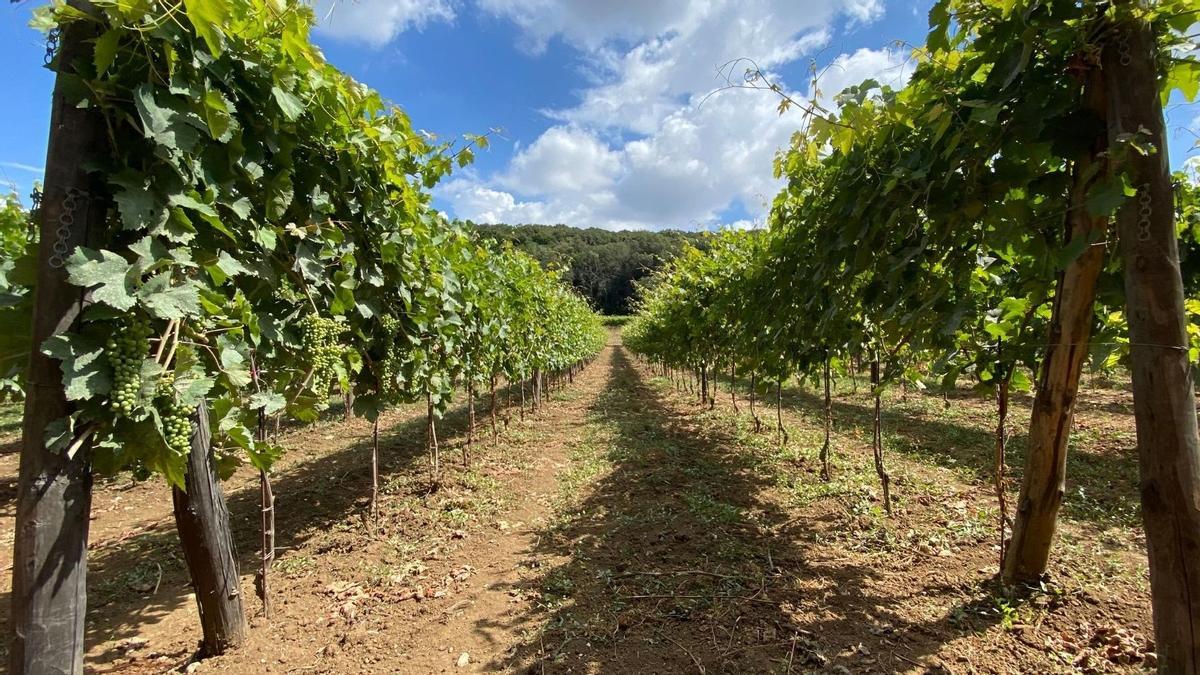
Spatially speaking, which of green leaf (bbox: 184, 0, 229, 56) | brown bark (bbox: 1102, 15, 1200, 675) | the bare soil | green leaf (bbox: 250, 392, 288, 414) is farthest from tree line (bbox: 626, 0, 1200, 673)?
green leaf (bbox: 250, 392, 288, 414)

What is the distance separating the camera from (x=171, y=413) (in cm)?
178

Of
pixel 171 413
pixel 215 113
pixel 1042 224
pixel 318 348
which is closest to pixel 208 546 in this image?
pixel 318 348

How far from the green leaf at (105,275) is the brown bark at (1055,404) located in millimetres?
3241

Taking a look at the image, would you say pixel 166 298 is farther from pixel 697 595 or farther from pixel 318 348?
pixel 697 595

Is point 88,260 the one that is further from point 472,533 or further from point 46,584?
point 472,533

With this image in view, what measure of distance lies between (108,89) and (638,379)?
24.5m

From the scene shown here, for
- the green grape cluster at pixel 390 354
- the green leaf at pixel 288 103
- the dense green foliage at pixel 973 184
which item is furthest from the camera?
the green grape cluster at pixel 390 354

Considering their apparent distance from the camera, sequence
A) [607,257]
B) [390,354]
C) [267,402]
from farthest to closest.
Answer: [607,257] → [390,354] → [267,402]

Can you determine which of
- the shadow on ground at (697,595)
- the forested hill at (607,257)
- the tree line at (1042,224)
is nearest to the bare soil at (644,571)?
the shadow on ground at (697,595)

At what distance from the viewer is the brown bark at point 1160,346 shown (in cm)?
168

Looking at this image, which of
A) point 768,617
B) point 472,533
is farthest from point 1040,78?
point 472,533

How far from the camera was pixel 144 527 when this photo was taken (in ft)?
18.4

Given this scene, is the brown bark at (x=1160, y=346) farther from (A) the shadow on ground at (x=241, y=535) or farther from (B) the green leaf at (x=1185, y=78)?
(A) the shadow on ground at (x=241, y=535)

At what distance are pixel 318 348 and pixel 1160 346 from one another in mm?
3536
